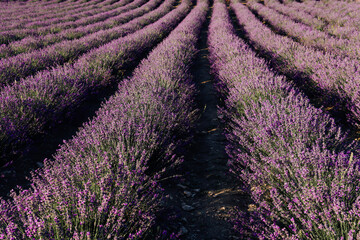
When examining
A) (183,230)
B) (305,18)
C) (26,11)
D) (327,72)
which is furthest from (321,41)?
(26,11)

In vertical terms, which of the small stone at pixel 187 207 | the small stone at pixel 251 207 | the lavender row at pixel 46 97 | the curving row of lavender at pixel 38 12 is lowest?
the small stone at pixel 187 207

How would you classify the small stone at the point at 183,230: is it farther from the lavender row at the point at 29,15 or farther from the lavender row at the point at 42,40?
the lavender row at the point at 29,15

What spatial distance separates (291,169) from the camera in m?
1.94

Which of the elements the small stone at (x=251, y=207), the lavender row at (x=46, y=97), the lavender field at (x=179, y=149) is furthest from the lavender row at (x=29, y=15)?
the small stone at (x=251, y=207)

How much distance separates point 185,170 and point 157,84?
1.53 meters

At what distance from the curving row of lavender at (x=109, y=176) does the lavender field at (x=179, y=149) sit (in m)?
0.02

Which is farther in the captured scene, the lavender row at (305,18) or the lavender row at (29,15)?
the lavender row at (29,15)

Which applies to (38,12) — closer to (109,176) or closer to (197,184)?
(197,184)

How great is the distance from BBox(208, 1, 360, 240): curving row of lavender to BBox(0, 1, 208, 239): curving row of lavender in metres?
0.76

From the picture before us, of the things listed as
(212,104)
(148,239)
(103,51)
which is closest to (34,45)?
(103,51)

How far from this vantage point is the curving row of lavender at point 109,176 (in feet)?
4.61

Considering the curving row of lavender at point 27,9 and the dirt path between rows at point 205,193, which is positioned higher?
the curving row of lavender at point 27,9

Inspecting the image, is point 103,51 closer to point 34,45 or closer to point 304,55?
point 34,45

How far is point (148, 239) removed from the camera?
5.81 ft
